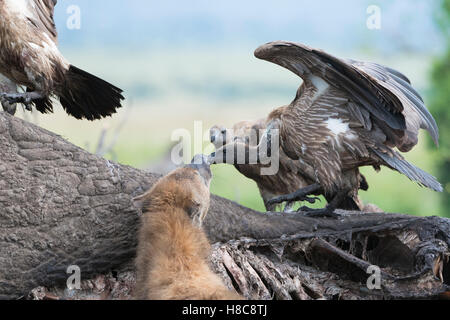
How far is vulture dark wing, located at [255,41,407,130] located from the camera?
3615 mm

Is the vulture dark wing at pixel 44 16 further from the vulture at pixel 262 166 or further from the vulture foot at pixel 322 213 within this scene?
the vulture foot at pixel 322 213

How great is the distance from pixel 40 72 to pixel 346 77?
5.78 ft

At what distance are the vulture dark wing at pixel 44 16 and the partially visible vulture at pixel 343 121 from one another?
1277mm

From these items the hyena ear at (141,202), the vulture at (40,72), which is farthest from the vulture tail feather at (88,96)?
the hyena ear at (141,202)

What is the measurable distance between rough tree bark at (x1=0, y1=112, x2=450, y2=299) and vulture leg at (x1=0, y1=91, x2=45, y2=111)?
82 centimetres

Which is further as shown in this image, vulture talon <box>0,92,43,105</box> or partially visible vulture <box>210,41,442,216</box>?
vulture talon <box>0,92,43,105</box>

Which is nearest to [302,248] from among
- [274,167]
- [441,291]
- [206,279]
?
[441,291]

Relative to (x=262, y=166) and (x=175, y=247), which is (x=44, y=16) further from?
(x=175, y=247)

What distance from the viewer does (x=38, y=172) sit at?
9.53ft

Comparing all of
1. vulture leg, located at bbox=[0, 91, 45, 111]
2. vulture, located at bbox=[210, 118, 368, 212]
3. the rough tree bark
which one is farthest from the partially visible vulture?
vulture leg, located at bbox=[0, 91, 45, 111]

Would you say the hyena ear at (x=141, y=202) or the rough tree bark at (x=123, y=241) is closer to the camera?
the hyena ear at (x=141, y=202)

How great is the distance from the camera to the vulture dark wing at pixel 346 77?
11.9ft

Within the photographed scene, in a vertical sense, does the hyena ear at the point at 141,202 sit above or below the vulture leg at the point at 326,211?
below

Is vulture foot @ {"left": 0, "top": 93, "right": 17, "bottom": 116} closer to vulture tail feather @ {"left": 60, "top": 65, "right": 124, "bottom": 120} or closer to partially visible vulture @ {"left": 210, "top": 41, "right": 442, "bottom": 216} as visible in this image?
vulture tail feather @ {"left": 60, "top": 65, "right": 124, "bottom": 120}
